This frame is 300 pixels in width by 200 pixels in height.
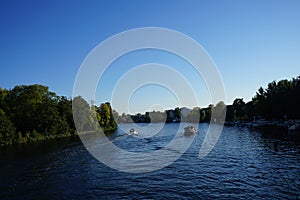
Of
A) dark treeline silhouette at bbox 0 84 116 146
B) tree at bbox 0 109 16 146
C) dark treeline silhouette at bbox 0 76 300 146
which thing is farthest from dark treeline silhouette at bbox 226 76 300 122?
tree at bbox 0 109 16 146

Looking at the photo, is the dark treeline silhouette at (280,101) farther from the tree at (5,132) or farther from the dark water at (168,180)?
the tree at (5,132)

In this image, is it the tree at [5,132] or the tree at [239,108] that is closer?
the tree at [5,132]

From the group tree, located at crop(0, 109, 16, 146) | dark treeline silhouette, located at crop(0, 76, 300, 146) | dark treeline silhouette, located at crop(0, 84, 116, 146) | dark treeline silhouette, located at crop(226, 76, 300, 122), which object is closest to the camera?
tree, located at crop(0, 109, 16, 146)

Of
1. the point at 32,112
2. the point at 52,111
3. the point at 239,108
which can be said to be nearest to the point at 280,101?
the point at 239,108

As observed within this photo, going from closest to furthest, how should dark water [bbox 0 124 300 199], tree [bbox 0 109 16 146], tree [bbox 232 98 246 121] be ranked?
dark water [bbox 0 124 300 199] < tree [bbox 0 109 16 146] < tree [bbox 232 98 246 121]

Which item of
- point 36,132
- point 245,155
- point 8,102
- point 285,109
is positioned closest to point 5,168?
point 245,155

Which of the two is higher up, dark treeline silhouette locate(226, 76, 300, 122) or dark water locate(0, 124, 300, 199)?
dark treeline silhouette locate(226, 76, 300, 122)

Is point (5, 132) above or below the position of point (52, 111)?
below

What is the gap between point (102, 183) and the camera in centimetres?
2152

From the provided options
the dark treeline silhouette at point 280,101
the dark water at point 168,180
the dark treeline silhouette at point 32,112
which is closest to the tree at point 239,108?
the dark treeline silhouette at point 280,101

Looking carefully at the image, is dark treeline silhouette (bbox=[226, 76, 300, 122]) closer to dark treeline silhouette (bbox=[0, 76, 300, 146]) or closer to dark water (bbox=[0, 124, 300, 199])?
dark treeline silhouette (bbox=[0, 76, 300, 146])

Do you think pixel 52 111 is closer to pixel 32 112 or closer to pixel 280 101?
pixel 32 112

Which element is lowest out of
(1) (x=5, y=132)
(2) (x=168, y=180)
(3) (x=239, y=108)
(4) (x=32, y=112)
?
(2) (x=168, y=180)

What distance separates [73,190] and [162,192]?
7.56m
